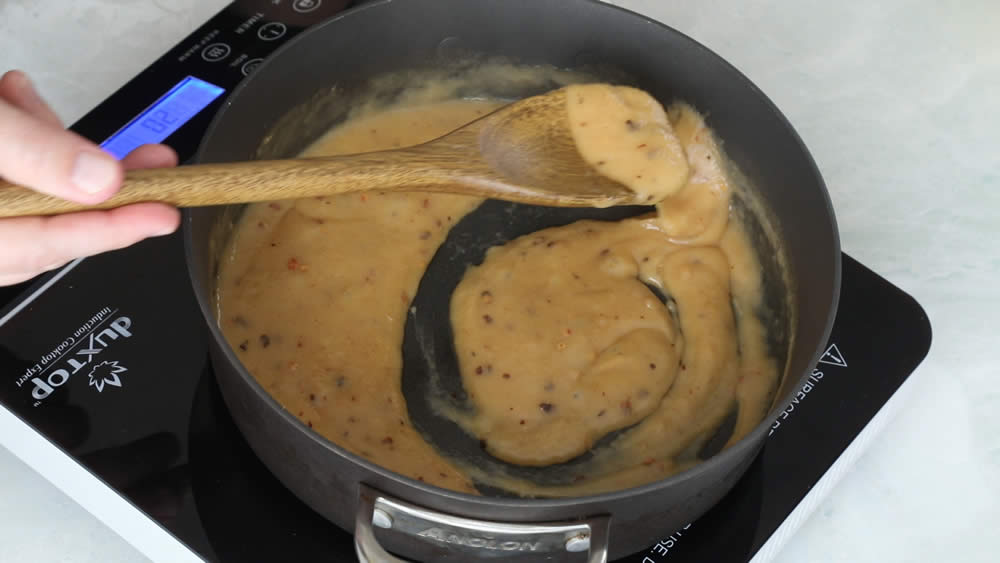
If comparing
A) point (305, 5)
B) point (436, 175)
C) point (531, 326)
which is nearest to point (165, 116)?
point (305, 5)

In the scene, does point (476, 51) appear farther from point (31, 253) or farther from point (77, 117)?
point (31, 253)

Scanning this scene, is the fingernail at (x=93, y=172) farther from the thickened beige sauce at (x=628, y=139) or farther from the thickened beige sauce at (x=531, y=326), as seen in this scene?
the thickened beige sauce at (x=628, y=139)

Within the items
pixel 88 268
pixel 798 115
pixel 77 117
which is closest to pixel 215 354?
pixel 88 268

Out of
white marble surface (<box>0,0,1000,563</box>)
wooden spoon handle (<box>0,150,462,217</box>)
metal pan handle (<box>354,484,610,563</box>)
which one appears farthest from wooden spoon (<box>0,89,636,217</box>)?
white marble surface (<box>0,0,1000,563</box>)

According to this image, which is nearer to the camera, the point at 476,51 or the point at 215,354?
the point at 215,354

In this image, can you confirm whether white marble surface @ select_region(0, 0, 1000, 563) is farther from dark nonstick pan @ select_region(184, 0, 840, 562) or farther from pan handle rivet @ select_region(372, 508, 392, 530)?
pan handle rivet @ select_region(372, 508, 392, 530)

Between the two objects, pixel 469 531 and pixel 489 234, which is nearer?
pixel 469 531

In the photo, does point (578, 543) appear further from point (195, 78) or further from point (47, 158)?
point (195, 78)
